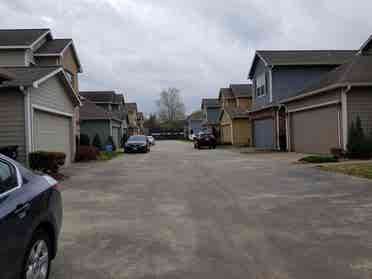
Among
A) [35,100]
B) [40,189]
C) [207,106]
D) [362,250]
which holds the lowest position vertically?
[362,250]

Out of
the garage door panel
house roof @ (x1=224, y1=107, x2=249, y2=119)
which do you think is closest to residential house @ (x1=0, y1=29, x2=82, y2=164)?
the garage door panel

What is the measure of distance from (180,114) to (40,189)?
93.2 metres

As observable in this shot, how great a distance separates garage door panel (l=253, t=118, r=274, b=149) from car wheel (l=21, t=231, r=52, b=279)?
24.7m

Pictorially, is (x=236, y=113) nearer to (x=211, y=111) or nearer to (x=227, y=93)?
(x=227, y=93)

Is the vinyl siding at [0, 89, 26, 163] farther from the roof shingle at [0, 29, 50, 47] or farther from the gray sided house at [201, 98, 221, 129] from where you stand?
the gray sided house at [201, 98, 221, 129]

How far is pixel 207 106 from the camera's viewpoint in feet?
208

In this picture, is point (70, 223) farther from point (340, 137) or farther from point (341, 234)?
point (340, 137)

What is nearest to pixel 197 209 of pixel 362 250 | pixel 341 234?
pixel 341 234

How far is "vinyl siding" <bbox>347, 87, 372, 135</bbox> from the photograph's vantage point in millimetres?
17469

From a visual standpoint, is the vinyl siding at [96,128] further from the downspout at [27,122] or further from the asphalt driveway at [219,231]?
the asphalt driveway at [219,231]

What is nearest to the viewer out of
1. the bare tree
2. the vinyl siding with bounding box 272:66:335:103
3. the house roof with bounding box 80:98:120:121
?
the vinyl siding with bounding box 272:66:335:103

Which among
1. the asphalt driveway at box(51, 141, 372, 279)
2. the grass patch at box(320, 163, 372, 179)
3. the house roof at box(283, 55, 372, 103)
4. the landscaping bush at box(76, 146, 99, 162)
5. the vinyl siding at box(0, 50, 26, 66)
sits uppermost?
the vinyl siding at box(0, 50, 26, 66)

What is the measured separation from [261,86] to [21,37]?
18.5 m

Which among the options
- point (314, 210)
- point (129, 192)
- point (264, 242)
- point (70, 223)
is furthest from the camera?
point (129, 192)
